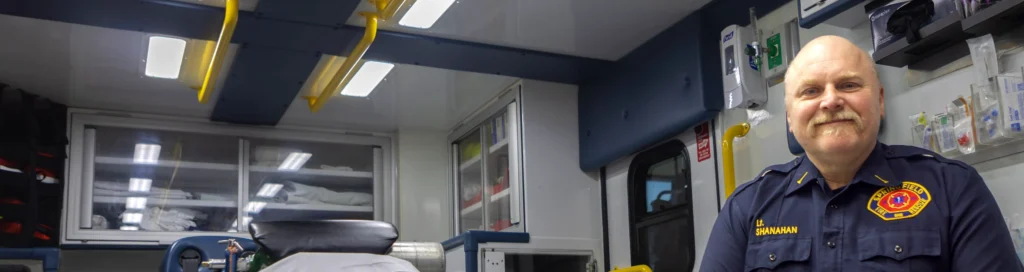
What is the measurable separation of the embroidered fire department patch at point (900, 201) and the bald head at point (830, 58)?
0.19 metres

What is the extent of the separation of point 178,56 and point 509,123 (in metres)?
1.93

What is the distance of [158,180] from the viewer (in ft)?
20.8

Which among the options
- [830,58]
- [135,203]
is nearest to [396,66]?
[135,203]

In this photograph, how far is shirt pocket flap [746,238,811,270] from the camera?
5.44 feet

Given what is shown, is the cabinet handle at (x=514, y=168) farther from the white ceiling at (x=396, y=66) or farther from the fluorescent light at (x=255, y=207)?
the fluorescent light at (x=255, y=207)

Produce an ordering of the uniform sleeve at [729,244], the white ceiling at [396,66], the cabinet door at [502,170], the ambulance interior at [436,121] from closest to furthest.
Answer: the uniform sleeve at [729,244] → the ambulance interior at [436,121] → the white ceiling at [396,66] → the cabinet door at [502,170]

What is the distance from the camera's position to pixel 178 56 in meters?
5.11

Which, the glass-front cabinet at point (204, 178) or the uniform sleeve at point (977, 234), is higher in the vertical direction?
the glass-front cabinet at point (204, 178)

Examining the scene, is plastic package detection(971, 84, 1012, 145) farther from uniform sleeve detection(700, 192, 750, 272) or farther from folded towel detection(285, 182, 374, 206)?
folded towel detection(285, 182, 374, 206)

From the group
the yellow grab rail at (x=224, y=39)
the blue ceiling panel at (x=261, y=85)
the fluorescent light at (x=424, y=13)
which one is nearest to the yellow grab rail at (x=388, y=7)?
the fluorescent light at (x=424, y=13)

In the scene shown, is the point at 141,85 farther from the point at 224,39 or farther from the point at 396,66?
the point at 224,39

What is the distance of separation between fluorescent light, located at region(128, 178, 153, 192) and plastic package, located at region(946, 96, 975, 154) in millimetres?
5010

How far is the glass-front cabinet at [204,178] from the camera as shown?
605 cm

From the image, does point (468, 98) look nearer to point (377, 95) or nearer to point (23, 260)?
point (377, 95)
